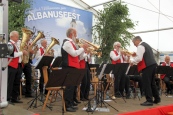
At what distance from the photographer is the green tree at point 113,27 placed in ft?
37.6

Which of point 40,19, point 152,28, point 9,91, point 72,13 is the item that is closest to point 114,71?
point 9,91

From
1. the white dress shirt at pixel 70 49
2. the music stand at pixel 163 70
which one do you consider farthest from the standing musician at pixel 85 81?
the music stand at pixel 163 70

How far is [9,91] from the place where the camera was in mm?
5574

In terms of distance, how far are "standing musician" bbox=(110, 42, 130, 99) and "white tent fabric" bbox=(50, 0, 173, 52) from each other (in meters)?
5.17

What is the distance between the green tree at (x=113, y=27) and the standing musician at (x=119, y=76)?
12.6ft

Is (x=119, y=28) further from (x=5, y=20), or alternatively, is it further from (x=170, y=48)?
(x=5, y=20)

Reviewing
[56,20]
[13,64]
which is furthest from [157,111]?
[56,20]

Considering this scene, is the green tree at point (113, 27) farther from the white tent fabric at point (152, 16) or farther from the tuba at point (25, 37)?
the tuba at point (25, 37)

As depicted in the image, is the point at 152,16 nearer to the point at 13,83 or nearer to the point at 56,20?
the point at 56,20

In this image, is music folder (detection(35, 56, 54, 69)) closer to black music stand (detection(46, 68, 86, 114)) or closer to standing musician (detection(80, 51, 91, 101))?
standing musician (detection(80, 51, 91, 101))

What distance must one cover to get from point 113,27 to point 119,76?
15.6 feet

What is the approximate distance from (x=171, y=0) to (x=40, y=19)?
636cm

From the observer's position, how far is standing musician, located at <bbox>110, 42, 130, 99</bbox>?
286 inches

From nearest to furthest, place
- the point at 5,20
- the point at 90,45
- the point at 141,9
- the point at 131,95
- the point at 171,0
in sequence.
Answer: the point at 5,20, the point at 90,45, the point at 131,95, the point at 171,0, the point at 141,9
